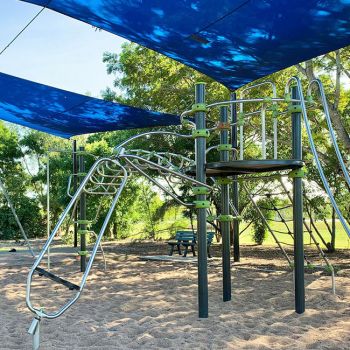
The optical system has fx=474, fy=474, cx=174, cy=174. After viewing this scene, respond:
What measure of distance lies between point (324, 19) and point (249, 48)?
900 mm

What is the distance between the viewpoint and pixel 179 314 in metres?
3.97

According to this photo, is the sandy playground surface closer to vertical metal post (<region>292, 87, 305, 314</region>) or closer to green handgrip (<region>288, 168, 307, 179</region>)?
vertical metal post (<region>292, 87, 305, 314</region>)

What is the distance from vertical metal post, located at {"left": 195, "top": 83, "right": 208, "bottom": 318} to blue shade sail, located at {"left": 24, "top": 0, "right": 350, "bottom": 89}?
0.54 meters

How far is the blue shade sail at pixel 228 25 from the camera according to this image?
3.61 m

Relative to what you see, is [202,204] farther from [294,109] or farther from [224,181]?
[294,109]

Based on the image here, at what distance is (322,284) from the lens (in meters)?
5.30

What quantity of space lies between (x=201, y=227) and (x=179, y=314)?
0.76 m

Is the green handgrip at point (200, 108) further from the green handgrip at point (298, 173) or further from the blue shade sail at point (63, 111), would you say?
the blue shade sail at point (63, 111)

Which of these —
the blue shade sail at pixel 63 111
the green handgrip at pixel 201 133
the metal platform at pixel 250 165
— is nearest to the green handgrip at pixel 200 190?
the metal platform at pixel 250 165

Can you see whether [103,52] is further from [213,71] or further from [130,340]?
[130,340]

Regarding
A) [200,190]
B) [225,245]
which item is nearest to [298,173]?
[200,190]

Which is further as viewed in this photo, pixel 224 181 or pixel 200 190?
pixel 224 181

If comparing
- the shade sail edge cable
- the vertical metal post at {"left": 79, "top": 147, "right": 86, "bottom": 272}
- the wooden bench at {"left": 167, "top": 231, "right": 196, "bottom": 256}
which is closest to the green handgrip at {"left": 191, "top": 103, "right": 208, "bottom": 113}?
the shade sail edge cable

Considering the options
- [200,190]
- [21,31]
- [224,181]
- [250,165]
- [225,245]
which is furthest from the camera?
[224,181]
